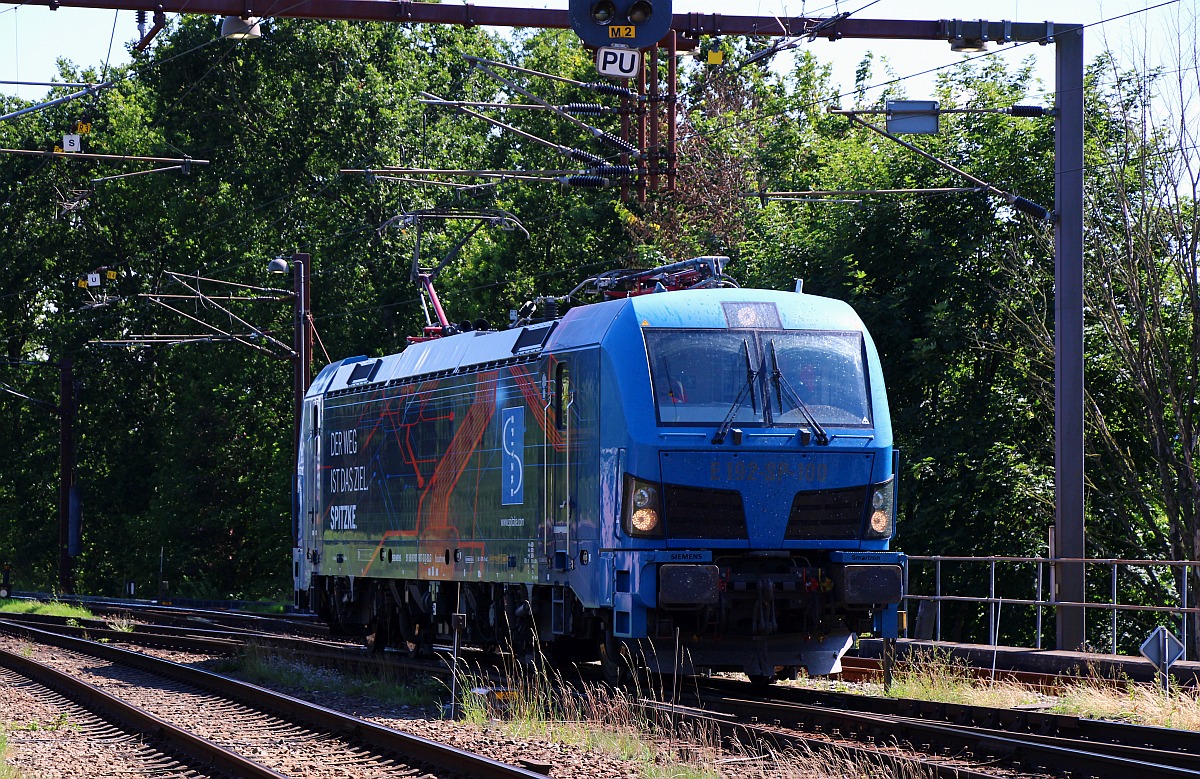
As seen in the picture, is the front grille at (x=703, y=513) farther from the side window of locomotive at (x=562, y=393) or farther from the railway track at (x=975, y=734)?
the side window of locomotive at (x=562, y=393)

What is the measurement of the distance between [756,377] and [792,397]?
0.36 metres

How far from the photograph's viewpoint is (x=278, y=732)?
13.6 meters

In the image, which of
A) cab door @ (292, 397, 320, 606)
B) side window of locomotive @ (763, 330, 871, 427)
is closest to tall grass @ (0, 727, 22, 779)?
side window of locomotive @ (763, 330, 871, 427)

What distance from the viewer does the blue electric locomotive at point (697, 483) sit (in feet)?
45.1

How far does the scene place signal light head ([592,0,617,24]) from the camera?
1566 centimetres

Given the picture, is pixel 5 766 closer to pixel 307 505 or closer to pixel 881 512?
pixel 881 512

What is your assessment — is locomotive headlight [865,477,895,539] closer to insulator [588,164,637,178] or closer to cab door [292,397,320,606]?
insulator [588,164,637,178]

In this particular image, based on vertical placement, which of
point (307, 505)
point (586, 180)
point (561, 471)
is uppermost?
point (586, 180)

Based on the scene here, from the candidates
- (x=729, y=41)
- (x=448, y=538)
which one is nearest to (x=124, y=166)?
(x=729, y=41)

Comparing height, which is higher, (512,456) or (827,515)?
(512,456)

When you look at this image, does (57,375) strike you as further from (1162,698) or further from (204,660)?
(1162,698)

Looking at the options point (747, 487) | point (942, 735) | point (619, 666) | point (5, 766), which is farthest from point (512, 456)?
point (5, 766)

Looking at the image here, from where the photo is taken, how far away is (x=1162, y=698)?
1295cm

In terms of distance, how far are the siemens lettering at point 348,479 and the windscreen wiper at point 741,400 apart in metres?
7.90
